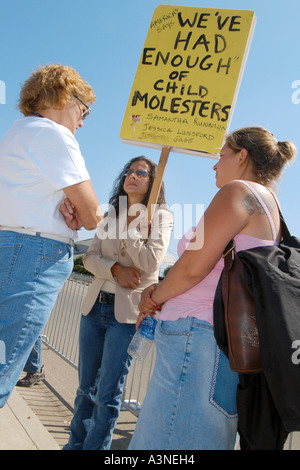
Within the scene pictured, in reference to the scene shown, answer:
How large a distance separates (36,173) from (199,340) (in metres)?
1.11

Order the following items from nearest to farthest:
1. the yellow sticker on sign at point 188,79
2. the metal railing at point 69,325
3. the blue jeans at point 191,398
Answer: the blue jeans at point 191,398 < the yellow sticker on sign at point 188,79 < the metal railing at point 69,325

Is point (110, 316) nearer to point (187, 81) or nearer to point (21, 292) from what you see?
point (21, 292)

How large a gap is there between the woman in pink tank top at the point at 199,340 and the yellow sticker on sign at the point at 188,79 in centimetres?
109

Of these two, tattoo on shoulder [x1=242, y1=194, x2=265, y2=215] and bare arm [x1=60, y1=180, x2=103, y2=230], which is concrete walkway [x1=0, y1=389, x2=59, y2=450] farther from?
tattoo on shoulder [x1=242, y1=194, x2=265, y2=215]

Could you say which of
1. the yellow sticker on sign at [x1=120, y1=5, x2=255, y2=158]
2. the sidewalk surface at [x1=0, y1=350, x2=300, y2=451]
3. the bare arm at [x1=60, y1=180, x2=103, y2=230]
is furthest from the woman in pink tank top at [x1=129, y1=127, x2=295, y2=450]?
the sidewalk surface at [x1=0, y1=350, x2=300, y2=451]

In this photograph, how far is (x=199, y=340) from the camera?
1681 mm

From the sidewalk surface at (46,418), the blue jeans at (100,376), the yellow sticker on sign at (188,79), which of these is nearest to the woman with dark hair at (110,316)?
the blue jeans at (100,376)

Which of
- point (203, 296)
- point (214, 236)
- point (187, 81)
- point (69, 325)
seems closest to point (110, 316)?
point (203, 296)

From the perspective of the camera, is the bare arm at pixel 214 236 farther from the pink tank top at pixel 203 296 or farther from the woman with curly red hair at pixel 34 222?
the woman with curly red hair at pixel 34 222

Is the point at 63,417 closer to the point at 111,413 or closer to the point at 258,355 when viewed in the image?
the point at 111,413

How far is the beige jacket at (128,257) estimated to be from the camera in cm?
288

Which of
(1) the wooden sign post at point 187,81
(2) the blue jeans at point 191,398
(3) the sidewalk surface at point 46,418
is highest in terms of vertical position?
(1) the wooden sign post at point 187,81

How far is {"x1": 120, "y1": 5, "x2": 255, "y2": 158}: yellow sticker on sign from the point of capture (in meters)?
2.79

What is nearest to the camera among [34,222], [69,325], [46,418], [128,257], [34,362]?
[34,222]
